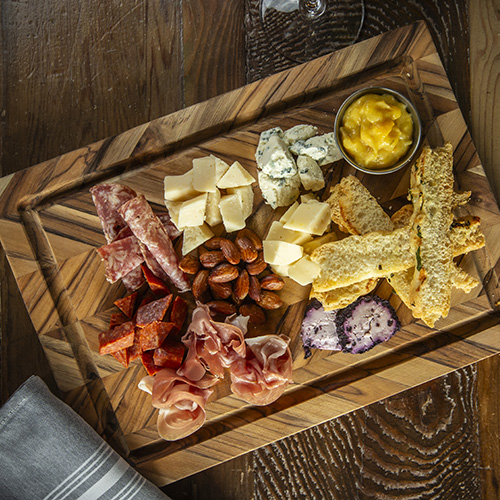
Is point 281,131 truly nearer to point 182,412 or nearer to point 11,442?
point 182,412

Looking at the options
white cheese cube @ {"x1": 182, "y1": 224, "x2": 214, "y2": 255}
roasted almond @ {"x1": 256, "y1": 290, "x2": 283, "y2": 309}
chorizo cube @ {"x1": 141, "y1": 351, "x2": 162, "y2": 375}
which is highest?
white cheese cube @ {"x1": 182, "y1": 224, "x2": 214, "y2": 255}

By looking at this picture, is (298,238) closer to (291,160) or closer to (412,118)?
(291,160)

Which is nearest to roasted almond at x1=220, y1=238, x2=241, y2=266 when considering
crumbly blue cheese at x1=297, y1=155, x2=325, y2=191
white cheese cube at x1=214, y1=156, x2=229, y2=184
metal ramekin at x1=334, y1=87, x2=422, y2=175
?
white cheese cube at x1=214, y1=156, x2=229, y2=184

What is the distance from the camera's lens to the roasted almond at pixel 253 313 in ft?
5.35

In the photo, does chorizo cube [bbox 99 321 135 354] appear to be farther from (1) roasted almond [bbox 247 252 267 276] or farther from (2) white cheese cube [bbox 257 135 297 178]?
(2) white cheese cube [bbox 257 135 297 178]

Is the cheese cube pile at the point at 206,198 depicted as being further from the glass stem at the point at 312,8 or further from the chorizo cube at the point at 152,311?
the glass stem at the point at 312,8

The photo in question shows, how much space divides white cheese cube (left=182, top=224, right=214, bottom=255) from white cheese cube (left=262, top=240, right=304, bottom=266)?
21 cm

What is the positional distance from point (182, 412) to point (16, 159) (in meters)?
1.14

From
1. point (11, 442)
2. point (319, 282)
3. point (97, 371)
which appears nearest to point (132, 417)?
point (97, 371)

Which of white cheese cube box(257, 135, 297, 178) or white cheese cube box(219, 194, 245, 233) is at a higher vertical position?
white cheese cube box(257, 135, 297, 178)

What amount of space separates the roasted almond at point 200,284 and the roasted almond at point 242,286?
10 centimetres

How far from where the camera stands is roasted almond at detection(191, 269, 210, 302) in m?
1.64

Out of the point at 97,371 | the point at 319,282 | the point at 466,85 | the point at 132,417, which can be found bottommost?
the point at 132,417

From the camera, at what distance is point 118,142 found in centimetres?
172
